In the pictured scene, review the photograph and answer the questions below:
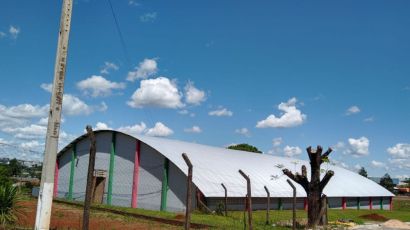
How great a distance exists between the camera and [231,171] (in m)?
35.1

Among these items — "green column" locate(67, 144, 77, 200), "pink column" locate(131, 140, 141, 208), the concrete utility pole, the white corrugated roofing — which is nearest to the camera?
the concrete utility pole

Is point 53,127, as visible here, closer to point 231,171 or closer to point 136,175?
point 136,175

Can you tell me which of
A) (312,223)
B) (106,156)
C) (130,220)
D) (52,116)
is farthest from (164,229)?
(106,156)

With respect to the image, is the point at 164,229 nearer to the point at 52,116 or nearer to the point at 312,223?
the point at 312,223

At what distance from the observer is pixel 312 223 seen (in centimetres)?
2219

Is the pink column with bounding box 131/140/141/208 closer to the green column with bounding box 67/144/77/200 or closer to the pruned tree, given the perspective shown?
the green column with bounding box 67/144/77/200

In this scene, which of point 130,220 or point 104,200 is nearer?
point 130,220

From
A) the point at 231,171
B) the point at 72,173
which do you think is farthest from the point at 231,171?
the point at 72,173

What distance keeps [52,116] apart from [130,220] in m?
13.6

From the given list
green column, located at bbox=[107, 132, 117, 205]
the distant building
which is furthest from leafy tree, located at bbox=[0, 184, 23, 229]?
green column, located at bbox=[107, 132, 117, 205]

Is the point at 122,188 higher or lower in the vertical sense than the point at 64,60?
lower

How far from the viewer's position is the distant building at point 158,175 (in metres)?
30.8

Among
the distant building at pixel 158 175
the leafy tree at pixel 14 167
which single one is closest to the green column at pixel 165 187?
the distant building at pixel 158 175

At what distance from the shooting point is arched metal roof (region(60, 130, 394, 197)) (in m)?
31.0
